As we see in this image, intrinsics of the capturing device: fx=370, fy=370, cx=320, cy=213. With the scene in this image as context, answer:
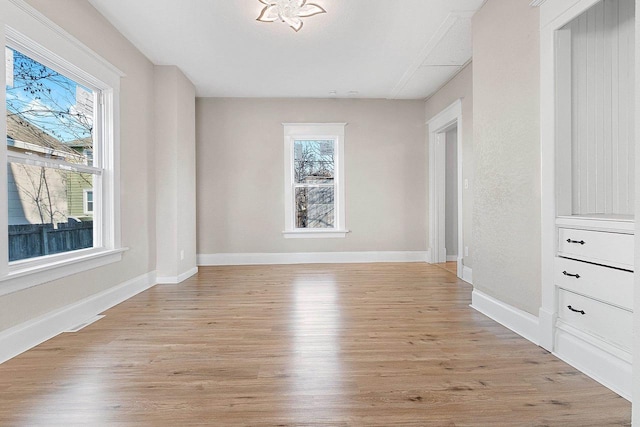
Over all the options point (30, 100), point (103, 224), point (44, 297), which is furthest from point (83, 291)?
point (30, 100)

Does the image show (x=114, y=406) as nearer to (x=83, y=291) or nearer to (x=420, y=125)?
(x=83, y=291)

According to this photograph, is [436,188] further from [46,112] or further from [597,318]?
[46,112]

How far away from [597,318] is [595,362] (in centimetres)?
24

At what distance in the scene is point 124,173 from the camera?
3.95m

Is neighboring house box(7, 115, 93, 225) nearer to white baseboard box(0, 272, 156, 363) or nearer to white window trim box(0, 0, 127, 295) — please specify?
white window trim box(0, 0, 127, 295)

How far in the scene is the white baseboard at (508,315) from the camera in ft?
8.47

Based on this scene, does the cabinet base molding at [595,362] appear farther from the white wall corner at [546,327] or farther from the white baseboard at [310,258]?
the white baseboard at [310,258]

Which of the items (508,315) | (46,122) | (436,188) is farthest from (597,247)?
(436,188)

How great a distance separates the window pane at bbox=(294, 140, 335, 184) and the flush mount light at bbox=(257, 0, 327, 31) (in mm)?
3011

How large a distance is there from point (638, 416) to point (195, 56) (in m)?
4.79

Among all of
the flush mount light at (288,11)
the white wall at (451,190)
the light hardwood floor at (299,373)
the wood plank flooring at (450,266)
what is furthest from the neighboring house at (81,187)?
the white wall at (451,190)

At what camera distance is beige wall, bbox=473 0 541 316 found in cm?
259

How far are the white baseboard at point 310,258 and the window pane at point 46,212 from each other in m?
2.73

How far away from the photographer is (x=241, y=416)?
1.68 m
